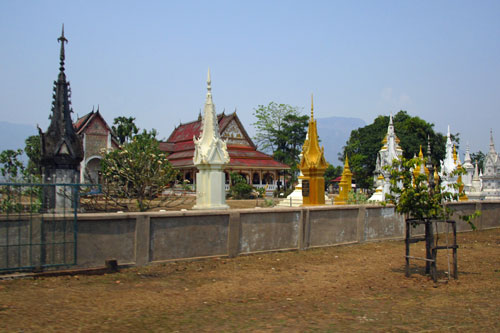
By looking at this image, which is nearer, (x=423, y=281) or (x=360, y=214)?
(x=423, y=281)

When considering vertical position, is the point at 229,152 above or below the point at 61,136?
above

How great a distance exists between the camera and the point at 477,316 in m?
5.88

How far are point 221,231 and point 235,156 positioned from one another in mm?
39649

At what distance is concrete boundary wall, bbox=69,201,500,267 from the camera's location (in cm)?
838

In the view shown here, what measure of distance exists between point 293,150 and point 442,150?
18956 mm

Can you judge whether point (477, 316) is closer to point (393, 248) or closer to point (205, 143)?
point (393, 248)

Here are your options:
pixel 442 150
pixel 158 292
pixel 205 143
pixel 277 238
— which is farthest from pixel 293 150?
pixel 158 292

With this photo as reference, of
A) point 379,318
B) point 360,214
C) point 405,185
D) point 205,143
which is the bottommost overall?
point 379,318

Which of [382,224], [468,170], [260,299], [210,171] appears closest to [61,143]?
[210,171]

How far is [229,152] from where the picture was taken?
1917 inches

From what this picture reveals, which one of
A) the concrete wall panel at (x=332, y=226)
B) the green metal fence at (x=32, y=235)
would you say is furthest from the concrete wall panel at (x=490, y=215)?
the green metal fence at (x=32, y=235)

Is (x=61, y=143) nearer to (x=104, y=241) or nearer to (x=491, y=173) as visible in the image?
(x=104, y=241)

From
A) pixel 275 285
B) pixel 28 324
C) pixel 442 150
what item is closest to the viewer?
pixel 28 324

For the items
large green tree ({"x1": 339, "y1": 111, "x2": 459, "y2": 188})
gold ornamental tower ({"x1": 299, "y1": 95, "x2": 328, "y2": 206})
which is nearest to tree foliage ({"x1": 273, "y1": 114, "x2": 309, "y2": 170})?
large green tree ({"x1": 339, "y1": 111, "x2": 459, "y2": 188})
